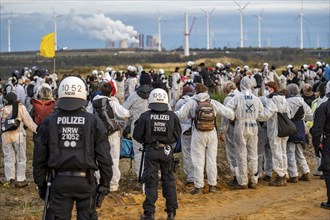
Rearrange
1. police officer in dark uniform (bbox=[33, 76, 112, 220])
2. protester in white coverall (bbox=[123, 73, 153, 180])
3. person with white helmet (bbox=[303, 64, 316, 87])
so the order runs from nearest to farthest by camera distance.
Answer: police officer in dark uniform (bbox=[33, 76, 112, 220]) < protester in white coverall (bbox=[123, 73, 153, 180]) < person with white helmet (bbox=[303, 64, 316, 87])

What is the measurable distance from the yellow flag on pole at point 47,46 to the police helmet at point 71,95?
2459 centimetres

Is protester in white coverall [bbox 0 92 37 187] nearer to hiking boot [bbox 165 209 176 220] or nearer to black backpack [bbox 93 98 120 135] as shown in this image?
black backpack [bbox 93 98 120 135]

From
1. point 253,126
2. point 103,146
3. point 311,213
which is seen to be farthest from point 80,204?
point 253,126

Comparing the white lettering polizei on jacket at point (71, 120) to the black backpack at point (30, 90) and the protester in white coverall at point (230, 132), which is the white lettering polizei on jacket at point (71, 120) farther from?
the black backpack at point (30, 90)

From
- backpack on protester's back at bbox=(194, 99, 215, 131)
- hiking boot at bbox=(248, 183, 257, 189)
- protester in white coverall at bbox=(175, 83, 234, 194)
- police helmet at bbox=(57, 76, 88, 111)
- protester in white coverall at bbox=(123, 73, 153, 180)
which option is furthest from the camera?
hiking boot at bbox=(248, 183, 257, 189)

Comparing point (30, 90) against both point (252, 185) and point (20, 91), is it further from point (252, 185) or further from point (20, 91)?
point (252, 185)

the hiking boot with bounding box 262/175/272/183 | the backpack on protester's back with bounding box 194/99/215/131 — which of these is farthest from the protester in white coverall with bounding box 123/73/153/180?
the hiking boot with bounding box 262/175/272/183

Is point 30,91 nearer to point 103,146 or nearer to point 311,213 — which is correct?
point 311,213

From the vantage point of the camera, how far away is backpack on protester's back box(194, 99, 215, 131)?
12.7m

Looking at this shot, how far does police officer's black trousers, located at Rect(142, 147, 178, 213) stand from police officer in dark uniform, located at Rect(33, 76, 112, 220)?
2928mm

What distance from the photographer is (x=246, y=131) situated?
44.5 ft

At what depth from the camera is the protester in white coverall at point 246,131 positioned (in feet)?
44.2

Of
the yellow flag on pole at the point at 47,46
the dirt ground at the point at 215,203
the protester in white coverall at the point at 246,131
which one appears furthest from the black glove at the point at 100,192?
the yellow flag on pole at the point at 47,46

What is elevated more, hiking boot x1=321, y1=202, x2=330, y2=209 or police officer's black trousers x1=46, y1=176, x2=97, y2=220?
police officer's black trousers x1=46, y1=176, x2=97, y2=220
